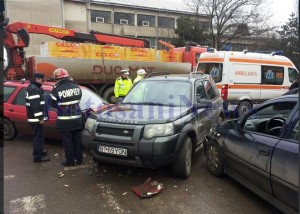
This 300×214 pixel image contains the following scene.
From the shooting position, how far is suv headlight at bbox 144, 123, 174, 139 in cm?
438

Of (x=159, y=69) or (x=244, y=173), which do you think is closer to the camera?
(x=244, y=173)

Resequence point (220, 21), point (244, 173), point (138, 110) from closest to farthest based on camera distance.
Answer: point (244, 173)
point (138, 110)
point (220, 21)

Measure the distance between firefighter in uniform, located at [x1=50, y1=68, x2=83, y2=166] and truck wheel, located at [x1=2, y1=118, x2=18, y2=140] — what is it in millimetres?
2351

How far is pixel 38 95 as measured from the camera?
5.70m

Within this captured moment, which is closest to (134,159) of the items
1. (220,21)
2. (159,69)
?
(159,69)

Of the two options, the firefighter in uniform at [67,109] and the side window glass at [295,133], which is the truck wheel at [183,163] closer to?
the side window glass at [295,133]

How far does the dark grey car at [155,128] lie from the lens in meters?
4.36

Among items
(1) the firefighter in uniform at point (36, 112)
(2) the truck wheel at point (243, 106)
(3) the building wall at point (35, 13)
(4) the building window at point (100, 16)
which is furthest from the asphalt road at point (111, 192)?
(4) the building window at point (100, 16)

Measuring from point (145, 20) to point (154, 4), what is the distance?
3.68 metres

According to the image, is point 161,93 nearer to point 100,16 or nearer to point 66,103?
point 66,103

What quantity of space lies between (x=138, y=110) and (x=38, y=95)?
6.78 ft

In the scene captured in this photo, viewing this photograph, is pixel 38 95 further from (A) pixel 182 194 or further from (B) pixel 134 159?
(A) pixel 182 194

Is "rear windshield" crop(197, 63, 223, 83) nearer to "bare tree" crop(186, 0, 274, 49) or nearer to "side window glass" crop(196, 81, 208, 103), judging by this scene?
"side window glass" crop(196, 81, 208, 103)

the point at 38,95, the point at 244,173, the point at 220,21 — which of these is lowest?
the point at 244,173
